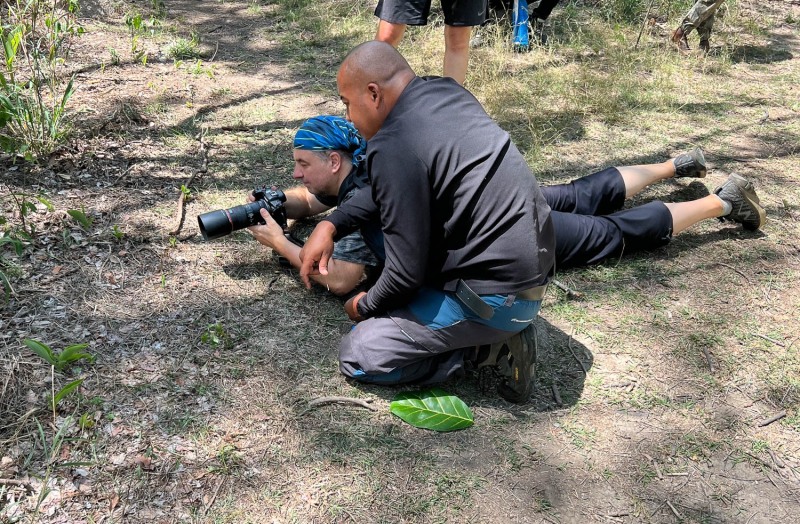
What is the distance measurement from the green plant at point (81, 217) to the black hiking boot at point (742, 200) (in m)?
3.35

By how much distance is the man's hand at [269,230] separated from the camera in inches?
123

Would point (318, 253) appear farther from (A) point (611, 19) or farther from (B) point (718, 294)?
(A) point (611, 19)

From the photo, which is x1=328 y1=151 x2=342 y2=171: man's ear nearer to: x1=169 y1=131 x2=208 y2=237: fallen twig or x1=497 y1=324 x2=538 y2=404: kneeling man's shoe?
x1=169 y1=131 x2=208 y2=237: fallen twig

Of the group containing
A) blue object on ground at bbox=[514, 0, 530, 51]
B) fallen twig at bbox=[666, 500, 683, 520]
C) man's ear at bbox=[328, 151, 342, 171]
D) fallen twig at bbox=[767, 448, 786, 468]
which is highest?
blue object on ground at bbox=[514, 0, 530, 51]

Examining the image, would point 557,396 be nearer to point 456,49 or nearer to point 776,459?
point 776,459

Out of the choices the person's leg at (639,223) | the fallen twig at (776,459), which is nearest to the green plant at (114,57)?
the person's leg at (639,223)

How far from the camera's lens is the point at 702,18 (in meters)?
5.86

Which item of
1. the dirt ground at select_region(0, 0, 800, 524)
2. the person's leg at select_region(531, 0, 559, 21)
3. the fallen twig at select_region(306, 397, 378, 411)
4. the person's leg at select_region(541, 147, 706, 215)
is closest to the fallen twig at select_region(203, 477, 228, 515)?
the dirt ground at select_region(0, 0, 800, 524)

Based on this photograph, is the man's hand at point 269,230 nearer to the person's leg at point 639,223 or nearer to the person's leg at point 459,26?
the person's leg at point 639,223

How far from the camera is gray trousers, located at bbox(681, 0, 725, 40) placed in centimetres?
579

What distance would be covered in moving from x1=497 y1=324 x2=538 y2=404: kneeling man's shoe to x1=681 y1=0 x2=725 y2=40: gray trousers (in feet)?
15.4

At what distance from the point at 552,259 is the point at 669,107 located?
10.7 ft

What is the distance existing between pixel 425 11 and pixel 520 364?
95.9 inches

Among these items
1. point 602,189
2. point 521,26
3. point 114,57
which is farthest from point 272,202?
point 521,26
